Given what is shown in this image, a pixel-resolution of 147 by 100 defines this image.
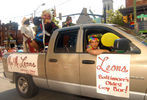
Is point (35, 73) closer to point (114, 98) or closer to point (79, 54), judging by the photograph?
point (79, 54)

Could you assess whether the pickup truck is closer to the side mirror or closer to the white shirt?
the side mirror

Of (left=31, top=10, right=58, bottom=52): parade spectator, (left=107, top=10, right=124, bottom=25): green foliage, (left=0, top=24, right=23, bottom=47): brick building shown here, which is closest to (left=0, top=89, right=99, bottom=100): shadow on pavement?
(left=31, top=10, right=58, bottom=52): parade spectator

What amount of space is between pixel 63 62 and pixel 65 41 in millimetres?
610

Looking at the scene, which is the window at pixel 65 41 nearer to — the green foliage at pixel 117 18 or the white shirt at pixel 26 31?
the white shirt at pixel 26 31

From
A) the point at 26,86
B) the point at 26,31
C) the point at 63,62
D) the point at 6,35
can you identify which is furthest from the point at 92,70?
the point at 6,35

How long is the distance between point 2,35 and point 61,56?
6048cm

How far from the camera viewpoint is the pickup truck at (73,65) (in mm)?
2543

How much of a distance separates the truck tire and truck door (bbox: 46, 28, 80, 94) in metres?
0.77

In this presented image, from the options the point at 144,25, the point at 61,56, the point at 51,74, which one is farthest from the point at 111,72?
the point at 144,25

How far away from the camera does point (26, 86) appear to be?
4406 millimetres

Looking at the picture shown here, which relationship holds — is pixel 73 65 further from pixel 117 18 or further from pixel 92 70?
pixel 117 18

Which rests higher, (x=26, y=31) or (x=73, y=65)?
(x=26, y=31)

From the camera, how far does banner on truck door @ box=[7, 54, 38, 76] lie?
403cm

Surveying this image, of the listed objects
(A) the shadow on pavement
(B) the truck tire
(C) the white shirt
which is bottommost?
(A) the shadow on pavement
